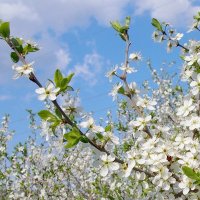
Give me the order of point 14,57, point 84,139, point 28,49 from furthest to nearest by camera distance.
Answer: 1. point 28,49
2. point 14,57
3. point 84,139

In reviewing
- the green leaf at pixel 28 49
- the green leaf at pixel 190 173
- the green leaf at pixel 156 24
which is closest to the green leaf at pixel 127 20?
the green leaf at pixel 156 24

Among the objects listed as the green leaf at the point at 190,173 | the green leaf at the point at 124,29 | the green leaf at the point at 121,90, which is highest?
the green leaf at the point at 124,29

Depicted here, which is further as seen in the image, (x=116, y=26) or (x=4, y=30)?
(x=116, y=26)

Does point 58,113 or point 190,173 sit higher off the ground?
point 58,113

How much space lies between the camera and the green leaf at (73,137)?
10.4ft

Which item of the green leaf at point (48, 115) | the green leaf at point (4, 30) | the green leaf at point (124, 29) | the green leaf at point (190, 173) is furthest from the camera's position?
the green leaf at point (124, 29)

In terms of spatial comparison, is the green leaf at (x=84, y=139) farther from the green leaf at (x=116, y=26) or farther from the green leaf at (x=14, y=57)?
the green leaf at (x=116, y=26)

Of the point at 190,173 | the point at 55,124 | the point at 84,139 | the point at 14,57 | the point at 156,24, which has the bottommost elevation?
the point at 190,173

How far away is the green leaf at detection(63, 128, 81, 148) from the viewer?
318 cm

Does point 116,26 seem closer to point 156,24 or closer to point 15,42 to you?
point 156,24

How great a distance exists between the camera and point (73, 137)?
322 cm

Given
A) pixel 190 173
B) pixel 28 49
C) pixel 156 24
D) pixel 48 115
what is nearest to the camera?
pixel 190 173

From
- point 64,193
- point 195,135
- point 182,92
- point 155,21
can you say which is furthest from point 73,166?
point 195,135

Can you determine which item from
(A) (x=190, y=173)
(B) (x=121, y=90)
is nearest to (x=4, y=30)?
(B) (x=121, y=90)
